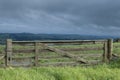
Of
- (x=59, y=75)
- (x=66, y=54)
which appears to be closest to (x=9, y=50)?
(x=66, y=54)

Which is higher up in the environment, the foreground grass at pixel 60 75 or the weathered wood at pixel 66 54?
the weathered wood at pixel 66 54

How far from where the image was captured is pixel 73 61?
17.9 meters

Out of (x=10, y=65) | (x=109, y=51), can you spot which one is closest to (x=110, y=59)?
(x=109, y=51)

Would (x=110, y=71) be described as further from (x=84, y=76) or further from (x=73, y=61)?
(x=73, y=61)

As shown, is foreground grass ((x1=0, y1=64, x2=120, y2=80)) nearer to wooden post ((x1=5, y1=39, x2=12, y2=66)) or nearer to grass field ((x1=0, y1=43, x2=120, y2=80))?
grass field ((x1=0, y1=43, x2=120, y2=80))

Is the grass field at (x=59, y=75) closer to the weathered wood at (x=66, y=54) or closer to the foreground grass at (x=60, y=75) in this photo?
the foreground grass at (x=60, y=75)

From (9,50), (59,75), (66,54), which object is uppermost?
(9,50)

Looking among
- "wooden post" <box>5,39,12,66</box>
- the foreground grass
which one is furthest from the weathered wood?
the foreground grass

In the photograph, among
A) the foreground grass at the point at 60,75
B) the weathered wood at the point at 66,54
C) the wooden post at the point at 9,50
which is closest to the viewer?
Result: the foreground grass at the point at 60,75

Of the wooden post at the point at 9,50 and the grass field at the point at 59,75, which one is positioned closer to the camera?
the grass field at the point at 59,75

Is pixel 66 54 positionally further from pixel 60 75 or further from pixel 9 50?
pixel 60 75

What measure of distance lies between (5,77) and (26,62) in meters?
5.55

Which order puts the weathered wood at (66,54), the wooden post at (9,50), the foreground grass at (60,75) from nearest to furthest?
1. the foreground grass at (60,75)
2. the wooden post at (9,50)
3. the weathered wood at (66,54)

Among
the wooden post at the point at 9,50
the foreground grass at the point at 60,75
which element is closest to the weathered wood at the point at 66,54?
the wooden post at the point at 9,50
